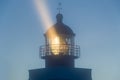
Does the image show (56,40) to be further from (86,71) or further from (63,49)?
(86,71)

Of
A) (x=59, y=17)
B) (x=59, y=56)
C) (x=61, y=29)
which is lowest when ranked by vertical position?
(x=59, y=56)

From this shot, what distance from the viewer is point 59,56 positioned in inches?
976

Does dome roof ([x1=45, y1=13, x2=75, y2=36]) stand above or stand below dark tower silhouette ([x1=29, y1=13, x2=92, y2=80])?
above

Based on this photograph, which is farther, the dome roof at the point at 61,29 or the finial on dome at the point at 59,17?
the finial on dome at the point at 59,17

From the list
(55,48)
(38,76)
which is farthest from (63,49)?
(38,76)

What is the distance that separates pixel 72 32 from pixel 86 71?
255 centimetres

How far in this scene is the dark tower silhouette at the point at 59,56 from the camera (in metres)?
24.8

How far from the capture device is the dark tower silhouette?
976 inches

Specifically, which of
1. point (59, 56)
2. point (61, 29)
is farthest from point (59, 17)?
point (59, 56)

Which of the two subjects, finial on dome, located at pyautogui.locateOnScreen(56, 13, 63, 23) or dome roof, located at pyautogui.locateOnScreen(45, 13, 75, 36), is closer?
dome roof, located at pyautogui.locateOnScreen(45, 13, 75, 36)

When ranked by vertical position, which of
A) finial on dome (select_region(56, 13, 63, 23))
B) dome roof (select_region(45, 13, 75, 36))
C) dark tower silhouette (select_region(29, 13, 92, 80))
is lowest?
dark tower silhouette (select_region(29, 13, 92, 80))

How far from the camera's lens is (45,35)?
2556 centimetres

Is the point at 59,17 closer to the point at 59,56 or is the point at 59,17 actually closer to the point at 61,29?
the point at 61,29

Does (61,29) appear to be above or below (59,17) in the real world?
below
